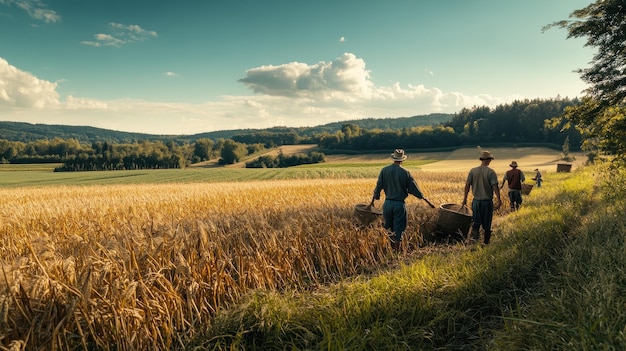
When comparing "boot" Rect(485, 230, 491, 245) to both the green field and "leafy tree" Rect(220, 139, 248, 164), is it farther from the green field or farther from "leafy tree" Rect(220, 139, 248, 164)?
"leafy tree" Rect(220, 139, 248, 164)

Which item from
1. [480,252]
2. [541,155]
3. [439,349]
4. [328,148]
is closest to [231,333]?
[439,349]

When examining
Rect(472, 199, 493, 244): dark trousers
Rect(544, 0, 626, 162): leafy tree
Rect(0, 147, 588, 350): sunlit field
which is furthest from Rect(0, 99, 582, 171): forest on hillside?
Rect(0, 147, 588, 350): sunlit field

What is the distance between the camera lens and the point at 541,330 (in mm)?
3072

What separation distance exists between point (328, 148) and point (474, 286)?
11244 centimetres

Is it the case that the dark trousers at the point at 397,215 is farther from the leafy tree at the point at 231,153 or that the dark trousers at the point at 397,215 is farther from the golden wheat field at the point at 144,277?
the leafy tree at the point at 231,153

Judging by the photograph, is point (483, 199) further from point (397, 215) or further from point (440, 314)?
point (440, 314)

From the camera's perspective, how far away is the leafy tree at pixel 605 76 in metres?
12.8

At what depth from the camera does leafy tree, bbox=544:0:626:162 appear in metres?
12.8

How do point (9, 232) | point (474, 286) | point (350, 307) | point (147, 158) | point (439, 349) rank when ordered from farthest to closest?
point (147, 158), point (9, 232), point (474, 286), point (350, 307), point (439, 349)

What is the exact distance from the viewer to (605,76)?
13414 mm

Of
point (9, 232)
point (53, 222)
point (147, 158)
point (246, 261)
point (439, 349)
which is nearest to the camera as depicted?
point (439, 349)

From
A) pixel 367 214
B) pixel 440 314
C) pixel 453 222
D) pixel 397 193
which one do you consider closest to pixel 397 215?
pixel 397 193

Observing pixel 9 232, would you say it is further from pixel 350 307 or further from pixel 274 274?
pixel 350 307

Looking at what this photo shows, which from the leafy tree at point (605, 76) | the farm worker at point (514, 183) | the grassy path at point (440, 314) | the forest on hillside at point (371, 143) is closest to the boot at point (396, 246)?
the grassy path at point (440, 314)
